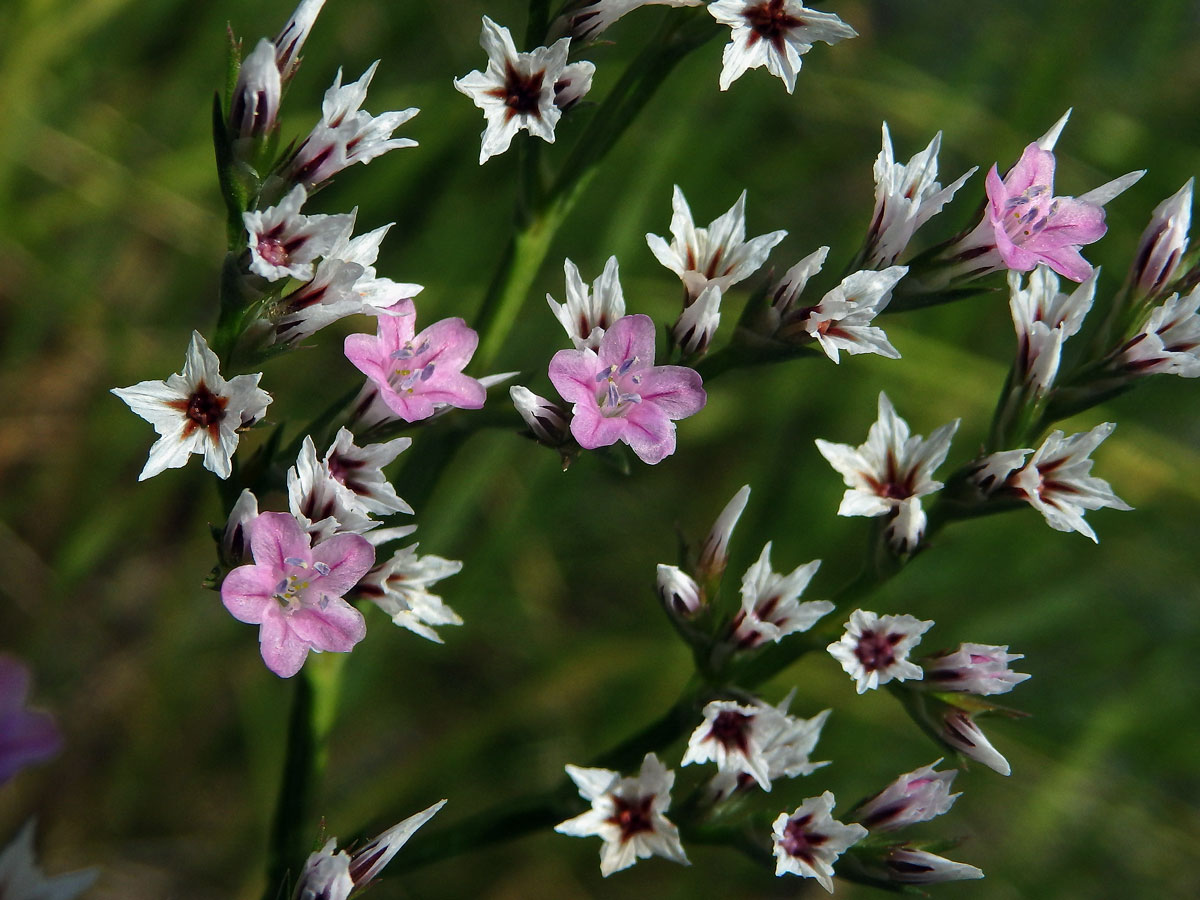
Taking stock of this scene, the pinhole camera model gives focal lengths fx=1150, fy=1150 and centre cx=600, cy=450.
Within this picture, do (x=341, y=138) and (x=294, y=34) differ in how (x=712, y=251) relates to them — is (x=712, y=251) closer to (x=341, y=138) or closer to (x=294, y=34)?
(x=341, y=138)

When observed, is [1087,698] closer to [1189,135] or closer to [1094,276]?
[1189,135]

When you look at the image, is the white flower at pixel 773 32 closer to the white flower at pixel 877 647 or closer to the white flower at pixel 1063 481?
the white flower at pixel 1063 481


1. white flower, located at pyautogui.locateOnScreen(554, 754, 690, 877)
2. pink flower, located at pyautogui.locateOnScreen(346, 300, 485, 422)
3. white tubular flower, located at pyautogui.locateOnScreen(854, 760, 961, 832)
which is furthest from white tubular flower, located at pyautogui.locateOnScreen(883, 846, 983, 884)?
pink flower, located at pyautogui.locateOnScreen(346, 300, 485, 422)

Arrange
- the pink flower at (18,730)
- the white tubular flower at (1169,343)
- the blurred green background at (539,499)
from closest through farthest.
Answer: the white tubular flower at (1169,343) → the pink flower at (18,730) → the blurred green background at (539,499)

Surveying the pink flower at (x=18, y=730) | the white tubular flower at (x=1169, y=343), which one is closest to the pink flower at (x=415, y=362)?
the pink flower at (x=18, y=730)

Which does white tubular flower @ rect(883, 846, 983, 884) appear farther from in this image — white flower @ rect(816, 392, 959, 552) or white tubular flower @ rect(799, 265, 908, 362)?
white tubular flower @ rect(799, 265, 908, 362)
